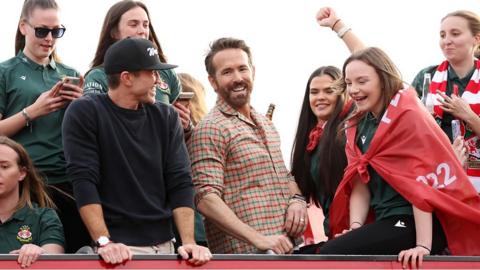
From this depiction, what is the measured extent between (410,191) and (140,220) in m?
1.37

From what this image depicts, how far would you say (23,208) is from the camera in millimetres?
5250

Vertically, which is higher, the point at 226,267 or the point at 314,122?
the point at 314,122

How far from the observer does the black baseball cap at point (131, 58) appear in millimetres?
5176

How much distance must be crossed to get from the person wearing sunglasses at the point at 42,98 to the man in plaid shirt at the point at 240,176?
0.72 meters

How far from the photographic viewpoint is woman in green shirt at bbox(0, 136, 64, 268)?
5.11 meters

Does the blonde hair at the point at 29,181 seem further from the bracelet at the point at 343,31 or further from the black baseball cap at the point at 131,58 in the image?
the bracelet at the point at 343,31

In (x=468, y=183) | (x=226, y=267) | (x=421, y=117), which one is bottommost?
(x=226, y=267)

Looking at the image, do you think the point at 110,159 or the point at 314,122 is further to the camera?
the point at 314,122

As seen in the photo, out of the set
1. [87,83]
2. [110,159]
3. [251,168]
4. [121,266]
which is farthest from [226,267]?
[87,83]

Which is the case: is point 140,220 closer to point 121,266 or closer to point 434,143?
point 121,266

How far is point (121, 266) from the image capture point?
4.53m

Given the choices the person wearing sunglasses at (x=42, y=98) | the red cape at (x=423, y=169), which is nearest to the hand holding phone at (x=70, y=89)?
the person wearing sunglasses at (x=42, y=98)

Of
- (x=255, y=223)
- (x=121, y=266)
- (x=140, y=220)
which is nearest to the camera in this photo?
(x=121, y=266)

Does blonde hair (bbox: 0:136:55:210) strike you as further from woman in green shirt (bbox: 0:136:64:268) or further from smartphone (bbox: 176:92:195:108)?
A: smartphone (bbox: 176:92:195:108)
